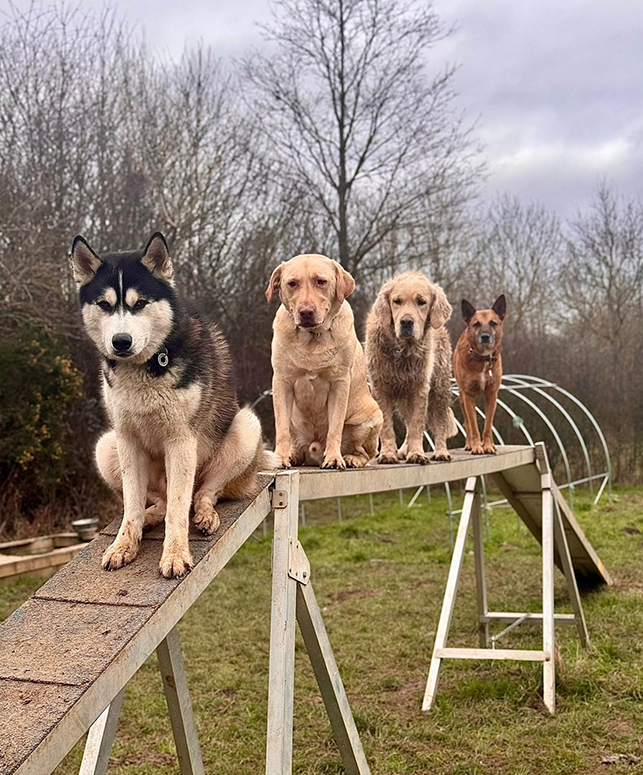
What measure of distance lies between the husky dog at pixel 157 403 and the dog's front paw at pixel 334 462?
748mm

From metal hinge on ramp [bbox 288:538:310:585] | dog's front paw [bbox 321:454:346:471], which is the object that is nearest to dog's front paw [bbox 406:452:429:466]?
dog's front paw [bbox 321:454:346:471]

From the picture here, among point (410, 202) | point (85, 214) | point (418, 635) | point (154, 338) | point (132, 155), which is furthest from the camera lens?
point (410, 202)

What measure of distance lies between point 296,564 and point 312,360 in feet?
3.56

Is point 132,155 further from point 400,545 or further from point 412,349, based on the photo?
point 412,349

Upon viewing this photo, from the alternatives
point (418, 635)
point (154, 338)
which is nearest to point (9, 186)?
point (418, 635)

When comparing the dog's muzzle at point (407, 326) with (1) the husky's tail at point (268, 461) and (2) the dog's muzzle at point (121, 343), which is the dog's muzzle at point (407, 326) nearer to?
(1) the husky's tail at point (268, 461)

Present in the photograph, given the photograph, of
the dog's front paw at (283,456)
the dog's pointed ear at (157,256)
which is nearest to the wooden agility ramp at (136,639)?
the dog's front paw at (283,456)

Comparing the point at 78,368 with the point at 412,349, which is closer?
the point at 412,349

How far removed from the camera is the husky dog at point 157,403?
2551 mm

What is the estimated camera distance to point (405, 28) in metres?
17.0

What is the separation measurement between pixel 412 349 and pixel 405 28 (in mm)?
14585

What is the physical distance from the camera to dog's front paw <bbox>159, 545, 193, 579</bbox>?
2.55 m

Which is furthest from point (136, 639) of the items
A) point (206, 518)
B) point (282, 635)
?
point (282, 635)

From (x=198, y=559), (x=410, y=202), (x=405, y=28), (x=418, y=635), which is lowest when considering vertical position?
(x=418, y=635)
